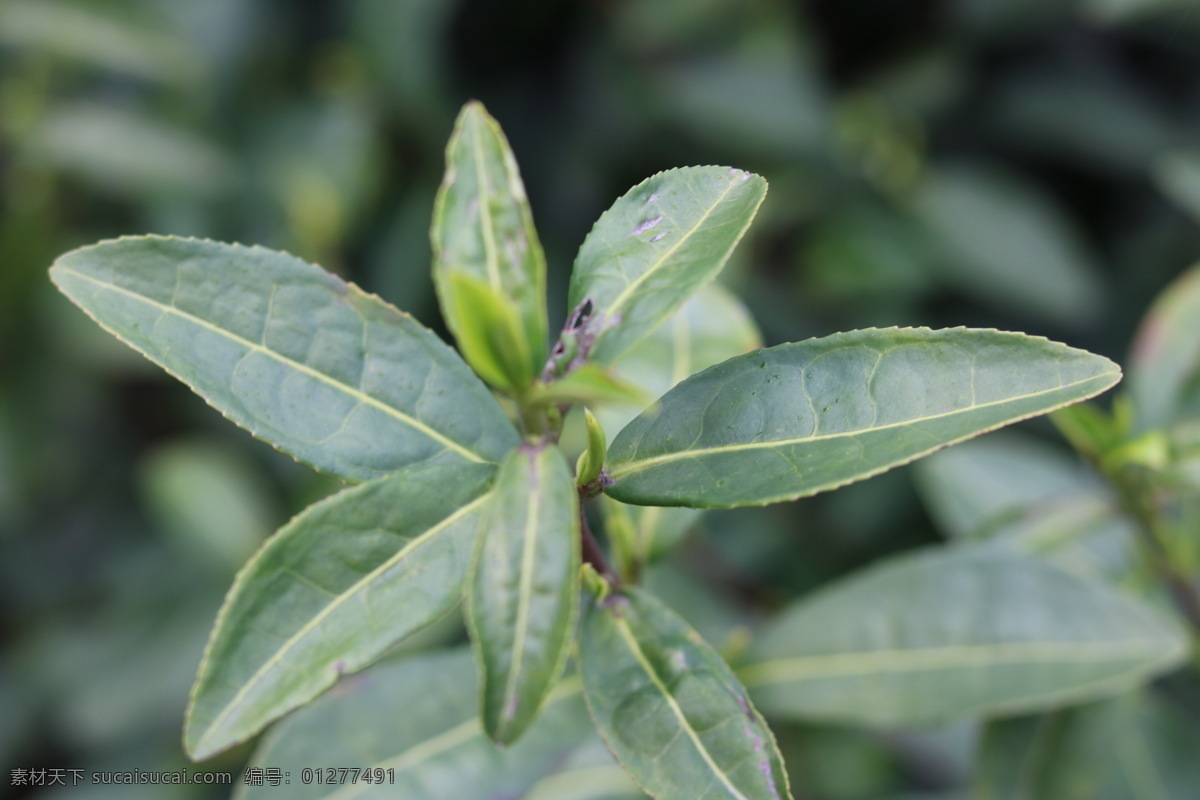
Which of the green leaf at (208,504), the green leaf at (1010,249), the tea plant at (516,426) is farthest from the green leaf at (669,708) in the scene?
the green leaf at (1010,249)

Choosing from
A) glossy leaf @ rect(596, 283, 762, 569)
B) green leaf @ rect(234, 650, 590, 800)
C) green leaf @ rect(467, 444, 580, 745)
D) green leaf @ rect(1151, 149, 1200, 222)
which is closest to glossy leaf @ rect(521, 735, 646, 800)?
green leaf @ rect(234, 650, 590, 800)

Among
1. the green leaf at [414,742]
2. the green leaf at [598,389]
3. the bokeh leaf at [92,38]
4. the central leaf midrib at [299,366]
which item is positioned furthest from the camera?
the bokeh leaf at [92,38]

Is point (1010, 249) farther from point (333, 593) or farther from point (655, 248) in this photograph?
point (333, 593)

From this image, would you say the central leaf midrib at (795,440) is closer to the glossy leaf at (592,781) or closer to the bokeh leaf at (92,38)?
the glossy leaf at (592,781)

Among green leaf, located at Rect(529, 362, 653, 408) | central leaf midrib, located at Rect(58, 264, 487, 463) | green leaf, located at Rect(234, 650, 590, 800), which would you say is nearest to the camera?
A: green leaf, located at Rect(529, 362, 653, 408)

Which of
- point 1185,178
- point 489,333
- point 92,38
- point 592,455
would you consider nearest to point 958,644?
point 592,455

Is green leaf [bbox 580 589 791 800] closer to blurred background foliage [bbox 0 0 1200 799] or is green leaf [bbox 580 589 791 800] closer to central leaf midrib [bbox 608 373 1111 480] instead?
central leaf midrib [bbox 608 373 1111 480]
